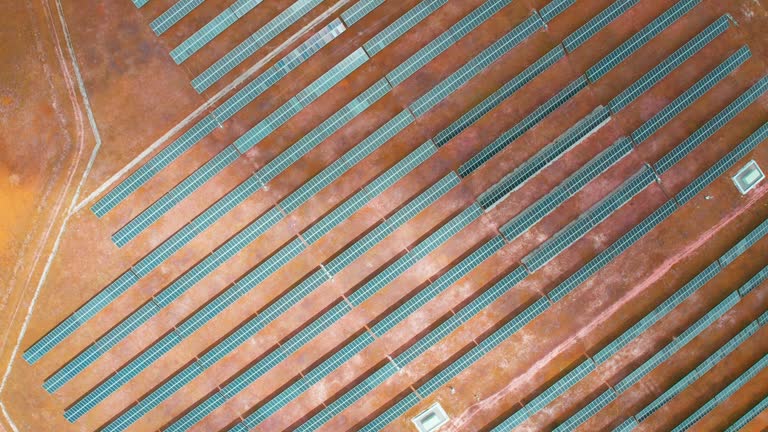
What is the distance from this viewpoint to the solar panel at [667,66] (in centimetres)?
3150

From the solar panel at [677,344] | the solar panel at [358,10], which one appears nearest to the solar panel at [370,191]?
the solar panel at [358,10]

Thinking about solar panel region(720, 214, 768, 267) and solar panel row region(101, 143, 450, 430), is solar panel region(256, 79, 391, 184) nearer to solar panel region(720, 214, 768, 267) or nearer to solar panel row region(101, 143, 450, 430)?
solar panel row region(101, 143, 450, 430)

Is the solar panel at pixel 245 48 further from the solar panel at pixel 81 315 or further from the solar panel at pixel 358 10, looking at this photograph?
the solar panel at pixel 81 315

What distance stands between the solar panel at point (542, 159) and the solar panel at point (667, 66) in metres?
1.05

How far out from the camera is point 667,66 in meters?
31.6

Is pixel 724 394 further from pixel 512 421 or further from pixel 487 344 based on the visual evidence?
pixel 487 344

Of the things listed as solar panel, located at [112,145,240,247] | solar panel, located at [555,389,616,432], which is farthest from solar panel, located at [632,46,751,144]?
solar panel, located at [112,145,240,247]

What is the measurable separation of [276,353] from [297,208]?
7529 millimetres

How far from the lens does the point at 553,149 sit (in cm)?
3142

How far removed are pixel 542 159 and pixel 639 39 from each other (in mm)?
8012

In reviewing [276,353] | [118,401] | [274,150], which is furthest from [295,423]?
[274,150]

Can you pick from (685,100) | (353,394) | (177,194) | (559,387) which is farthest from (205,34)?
(559,387)

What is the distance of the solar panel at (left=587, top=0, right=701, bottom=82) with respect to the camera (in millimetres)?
31438

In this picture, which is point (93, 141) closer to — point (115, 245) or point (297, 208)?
point (115, 245)
